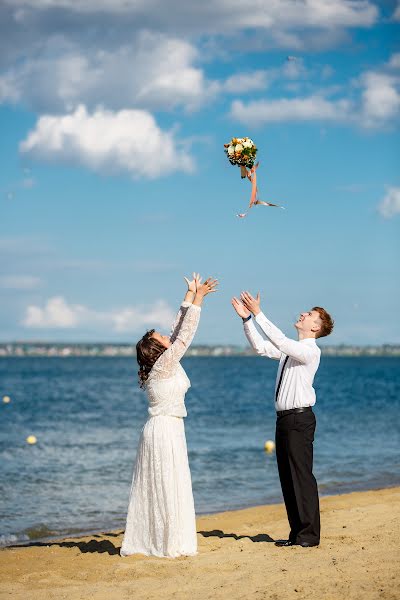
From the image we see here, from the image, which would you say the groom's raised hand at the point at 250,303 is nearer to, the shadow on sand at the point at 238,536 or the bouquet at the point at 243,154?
the bouquet at the point at 243,154

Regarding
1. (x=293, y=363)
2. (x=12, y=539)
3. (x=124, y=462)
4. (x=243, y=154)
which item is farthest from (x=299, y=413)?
(x=124, y=462)

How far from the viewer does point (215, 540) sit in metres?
9.19

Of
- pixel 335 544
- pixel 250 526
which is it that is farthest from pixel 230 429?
pixel 335 544

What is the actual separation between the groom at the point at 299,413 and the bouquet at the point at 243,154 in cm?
137

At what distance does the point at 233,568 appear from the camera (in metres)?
7.39

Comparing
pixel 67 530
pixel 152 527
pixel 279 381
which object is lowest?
pixel 67 530

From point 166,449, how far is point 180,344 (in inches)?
38.8

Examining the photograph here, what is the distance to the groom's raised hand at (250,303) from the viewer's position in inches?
304

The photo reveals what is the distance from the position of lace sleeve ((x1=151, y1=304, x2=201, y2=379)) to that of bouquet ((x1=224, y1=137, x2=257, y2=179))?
1.56 meters

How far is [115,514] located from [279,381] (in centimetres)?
597

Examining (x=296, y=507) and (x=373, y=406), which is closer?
(x=296, y=507)

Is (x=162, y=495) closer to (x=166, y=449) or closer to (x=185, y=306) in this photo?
(x=166, y=449)

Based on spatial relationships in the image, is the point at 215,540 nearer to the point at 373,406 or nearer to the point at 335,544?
the point at 335,544

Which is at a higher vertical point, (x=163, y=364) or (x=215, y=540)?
(x=163, y=364)
